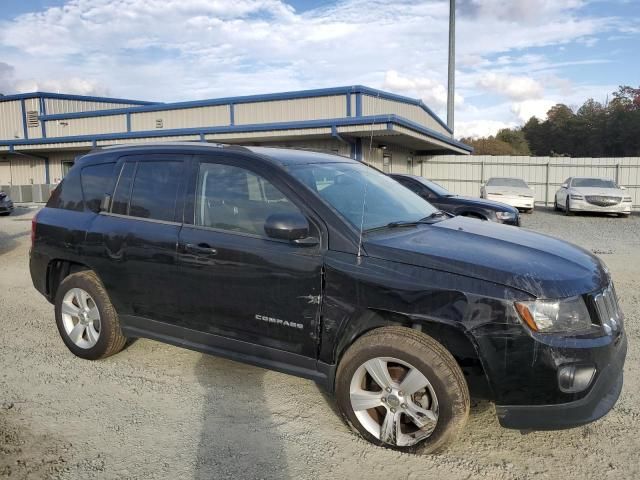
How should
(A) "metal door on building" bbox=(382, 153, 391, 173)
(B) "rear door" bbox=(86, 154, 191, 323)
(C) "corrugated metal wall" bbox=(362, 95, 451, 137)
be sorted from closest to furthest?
(B) "rear door" bbox=(86, 154, 191, 323) < (C) "corrugated metal wall" bbox=(362, 95, 451, 137) < (A) "metal door on building" bbox=(382, 153, 391, 173)

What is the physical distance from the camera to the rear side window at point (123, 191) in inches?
171

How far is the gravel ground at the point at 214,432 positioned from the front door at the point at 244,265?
52 centimetres

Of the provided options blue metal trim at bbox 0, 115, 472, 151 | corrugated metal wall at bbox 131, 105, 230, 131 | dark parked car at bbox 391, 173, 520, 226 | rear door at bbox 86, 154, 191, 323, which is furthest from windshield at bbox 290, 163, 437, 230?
corrugated metal wall at bbox 131, 105, 230, 131

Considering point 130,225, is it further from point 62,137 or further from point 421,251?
point 62,137

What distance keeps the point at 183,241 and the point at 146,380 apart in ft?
3.92

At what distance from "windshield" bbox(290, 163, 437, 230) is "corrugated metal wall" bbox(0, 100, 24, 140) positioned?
30811mm

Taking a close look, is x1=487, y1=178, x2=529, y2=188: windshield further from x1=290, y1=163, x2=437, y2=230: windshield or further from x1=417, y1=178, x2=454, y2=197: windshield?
x1=290, y1=163, x2=437, y2=230: windshield

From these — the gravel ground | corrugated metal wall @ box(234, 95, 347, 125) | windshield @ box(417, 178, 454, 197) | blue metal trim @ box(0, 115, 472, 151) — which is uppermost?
corrugated metal wall @ box(234, 95, 347, 125)

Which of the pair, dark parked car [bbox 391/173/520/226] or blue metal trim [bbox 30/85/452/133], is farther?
blue metal trim [bbox 30/85/452/133]

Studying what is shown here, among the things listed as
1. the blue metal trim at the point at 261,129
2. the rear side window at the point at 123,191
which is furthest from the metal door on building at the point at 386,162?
the rear side window at the point at 123,191

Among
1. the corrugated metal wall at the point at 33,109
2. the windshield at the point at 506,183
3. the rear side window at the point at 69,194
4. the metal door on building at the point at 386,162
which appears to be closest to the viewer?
the rear side window at the point at 69,194

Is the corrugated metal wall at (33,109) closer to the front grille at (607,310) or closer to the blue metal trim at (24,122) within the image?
the blue metal trim at (24,122)

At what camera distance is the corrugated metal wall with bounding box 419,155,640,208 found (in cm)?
2393

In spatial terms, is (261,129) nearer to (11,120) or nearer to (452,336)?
(11,120)
